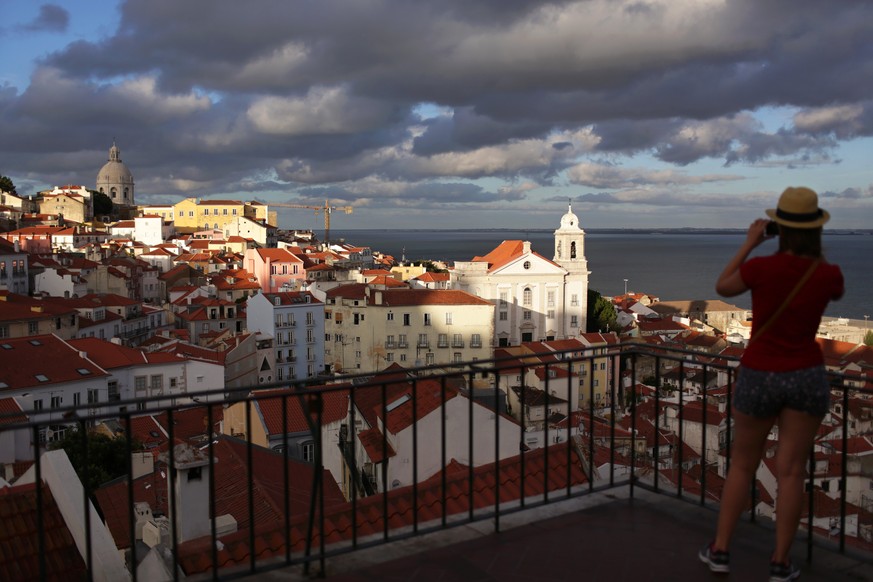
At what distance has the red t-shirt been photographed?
3.24 m

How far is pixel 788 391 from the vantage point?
132 inches

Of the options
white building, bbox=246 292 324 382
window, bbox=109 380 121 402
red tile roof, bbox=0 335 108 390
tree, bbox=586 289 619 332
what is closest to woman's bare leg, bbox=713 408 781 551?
red tile roof, bbox=0 335 108 390

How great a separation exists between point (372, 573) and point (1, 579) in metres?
3.49

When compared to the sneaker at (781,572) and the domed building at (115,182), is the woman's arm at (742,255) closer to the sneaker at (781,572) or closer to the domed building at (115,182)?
the sneaker at (781,572)

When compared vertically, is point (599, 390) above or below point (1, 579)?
below

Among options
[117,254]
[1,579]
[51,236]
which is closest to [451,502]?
[1,579]

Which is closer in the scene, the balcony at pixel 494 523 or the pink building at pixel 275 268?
the balcony at pixel 494 523

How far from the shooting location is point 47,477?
694 cm

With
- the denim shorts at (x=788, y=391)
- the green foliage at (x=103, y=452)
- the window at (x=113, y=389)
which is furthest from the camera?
the window at (x=113, y=389)

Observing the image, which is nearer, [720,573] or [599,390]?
[720,573]

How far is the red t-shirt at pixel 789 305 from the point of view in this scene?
324 centimetres

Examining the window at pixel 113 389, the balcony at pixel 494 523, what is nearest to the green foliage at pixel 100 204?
the window at pixel 113 389

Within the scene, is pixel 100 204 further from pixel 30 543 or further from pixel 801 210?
pixel 801 210

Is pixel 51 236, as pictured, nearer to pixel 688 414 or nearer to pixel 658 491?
pixel 688 414
